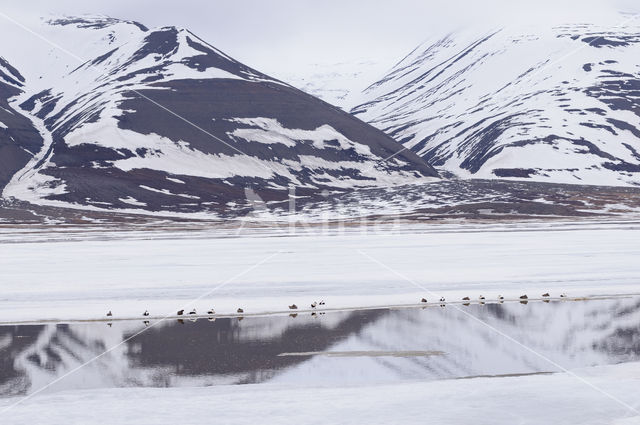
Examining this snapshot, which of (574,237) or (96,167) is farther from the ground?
(96,167)

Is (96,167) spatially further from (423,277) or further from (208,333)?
(208,333)

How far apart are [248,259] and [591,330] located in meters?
32.2

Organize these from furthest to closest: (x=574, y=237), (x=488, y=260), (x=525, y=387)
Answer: (x=574, y=237)
(x=488, y=260)
(x=525, y=387)

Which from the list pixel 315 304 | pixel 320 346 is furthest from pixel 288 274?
pixel 320 346

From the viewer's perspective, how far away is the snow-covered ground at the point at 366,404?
603 inches

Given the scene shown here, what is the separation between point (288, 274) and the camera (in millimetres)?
42750

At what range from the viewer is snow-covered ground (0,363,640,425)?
1533cm

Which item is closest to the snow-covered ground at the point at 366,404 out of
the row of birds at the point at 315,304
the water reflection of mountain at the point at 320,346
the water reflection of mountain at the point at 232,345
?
the water reflection of mountain at the point at 320,346

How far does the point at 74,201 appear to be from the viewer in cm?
15300

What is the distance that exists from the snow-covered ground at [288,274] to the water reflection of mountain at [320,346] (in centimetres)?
344

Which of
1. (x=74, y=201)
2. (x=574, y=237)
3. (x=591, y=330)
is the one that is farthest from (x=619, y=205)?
(x=591, y=330)

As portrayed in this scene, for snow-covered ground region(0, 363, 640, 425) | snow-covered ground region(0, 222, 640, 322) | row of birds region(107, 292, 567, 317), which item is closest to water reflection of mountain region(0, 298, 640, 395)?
snow-covered ground region(0, 363, 640, 425)

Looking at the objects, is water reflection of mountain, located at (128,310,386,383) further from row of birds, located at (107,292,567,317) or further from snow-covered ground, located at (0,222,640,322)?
snow-covered ground, located at (0,222,640,322)

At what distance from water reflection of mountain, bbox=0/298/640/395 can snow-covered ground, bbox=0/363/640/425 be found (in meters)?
0.98
